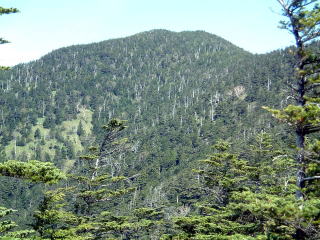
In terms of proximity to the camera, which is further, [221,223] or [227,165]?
[227,165]

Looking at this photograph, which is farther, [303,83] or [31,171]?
[303,83]

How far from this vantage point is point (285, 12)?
12672 mm

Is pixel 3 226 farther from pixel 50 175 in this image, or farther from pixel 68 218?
pixel 68 218

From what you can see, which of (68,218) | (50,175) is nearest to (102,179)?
(68,218)

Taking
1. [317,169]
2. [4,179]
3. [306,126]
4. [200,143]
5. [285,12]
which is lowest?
[4,179]

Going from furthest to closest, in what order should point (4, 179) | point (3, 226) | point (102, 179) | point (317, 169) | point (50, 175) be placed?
point (4, 179) → point (102, 179) → point (3, 226) → point (317, 169) → point (50, 175)

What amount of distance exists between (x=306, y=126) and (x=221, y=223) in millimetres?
13220

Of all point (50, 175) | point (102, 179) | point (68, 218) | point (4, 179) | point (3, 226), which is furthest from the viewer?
point (4, 179)

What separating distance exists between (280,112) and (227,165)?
18.2m

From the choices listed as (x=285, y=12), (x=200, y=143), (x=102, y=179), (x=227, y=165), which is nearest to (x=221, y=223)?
(x=227, y=165)

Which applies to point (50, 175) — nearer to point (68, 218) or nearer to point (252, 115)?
point (68, 218)

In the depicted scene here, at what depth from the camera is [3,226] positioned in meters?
12.1

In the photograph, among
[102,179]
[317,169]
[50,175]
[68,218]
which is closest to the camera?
[50,175]

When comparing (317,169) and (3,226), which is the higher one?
(317,169)
